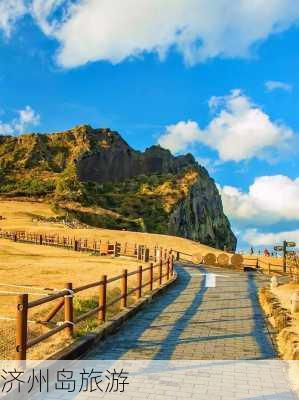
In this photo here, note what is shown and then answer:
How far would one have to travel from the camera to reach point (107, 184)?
18138cm

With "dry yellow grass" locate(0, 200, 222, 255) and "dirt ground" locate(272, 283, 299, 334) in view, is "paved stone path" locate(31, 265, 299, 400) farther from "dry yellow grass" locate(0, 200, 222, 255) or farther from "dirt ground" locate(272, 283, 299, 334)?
"dry yellow grass" locate(0, 200, 222, 255)

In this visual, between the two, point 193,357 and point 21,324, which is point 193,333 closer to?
point 193,357

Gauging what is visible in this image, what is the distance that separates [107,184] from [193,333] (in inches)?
6723

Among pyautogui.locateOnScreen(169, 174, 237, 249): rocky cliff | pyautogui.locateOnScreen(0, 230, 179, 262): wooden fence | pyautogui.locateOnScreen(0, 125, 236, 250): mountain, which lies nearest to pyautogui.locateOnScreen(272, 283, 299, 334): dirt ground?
pyautogui.locateOnScreen(0, 230, 179, 262): wooden fence

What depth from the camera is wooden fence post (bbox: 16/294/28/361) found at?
7219mm

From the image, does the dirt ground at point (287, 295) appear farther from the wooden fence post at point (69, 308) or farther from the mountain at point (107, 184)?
the mountain at point (107, 184)

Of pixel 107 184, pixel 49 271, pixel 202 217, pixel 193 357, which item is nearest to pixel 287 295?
pixel 193 357

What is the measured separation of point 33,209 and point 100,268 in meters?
71.1

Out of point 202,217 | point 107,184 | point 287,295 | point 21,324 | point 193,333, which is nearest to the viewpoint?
point 21,324

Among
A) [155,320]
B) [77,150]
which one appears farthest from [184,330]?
[77,150]

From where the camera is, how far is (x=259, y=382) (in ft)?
25.7

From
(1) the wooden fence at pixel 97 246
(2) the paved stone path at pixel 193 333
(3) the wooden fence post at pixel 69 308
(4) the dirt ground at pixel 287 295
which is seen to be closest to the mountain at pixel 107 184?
(1) the wooden fence at pixel 97 246

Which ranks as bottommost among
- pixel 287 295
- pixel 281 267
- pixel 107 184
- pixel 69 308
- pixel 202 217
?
pixel 287 295

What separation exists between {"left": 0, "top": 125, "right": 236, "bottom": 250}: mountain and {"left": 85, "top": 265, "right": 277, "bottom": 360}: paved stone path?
99.4 metres
